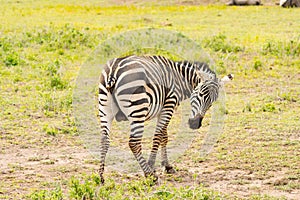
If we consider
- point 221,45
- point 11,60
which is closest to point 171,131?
point 11,60

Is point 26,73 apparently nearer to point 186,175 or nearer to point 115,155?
point 115,155

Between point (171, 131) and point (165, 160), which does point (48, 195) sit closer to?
point (165, 160)

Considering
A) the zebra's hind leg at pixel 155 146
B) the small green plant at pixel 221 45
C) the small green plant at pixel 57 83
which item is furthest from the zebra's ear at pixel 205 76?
the small green plant at pixel 221 45

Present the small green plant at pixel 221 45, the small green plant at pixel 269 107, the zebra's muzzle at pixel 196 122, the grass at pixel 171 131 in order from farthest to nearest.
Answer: the small green plant at pixel 221 45
the small green plant at pixel 269 107
the zebra's muzzle at pixel 196 122
the grass at pixel 171 131

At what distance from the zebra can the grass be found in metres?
0.40

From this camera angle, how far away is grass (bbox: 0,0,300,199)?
6012mm

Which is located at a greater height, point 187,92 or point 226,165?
point 187,92

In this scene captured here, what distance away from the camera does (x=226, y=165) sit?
6734 mm

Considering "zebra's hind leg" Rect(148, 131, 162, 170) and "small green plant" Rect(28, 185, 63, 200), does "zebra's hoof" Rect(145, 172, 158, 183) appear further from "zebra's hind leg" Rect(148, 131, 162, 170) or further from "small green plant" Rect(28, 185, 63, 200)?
"small green plant" Rect(28, 185, 63, 200)

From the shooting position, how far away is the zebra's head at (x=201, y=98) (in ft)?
20.8

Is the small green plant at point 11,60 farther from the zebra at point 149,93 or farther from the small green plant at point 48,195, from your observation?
the small green plant at point 48,195

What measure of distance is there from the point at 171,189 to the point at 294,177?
1275 mm

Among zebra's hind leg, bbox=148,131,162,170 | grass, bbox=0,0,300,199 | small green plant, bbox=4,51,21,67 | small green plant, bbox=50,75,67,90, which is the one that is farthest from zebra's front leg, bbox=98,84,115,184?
small green plant, bbox=4,51,21,67

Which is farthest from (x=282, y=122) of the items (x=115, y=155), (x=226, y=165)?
(x=115, y=155)
